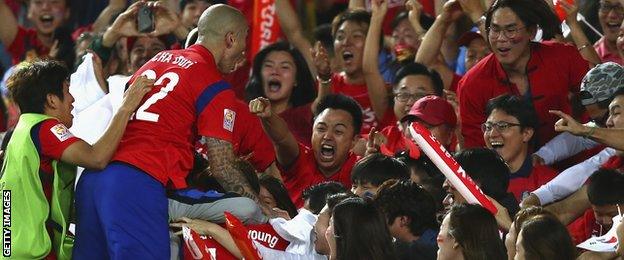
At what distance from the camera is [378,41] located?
10.9m

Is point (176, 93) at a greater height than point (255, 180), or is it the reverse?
point (176, 93)

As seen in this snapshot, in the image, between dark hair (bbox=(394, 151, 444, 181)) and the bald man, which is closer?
the bald man

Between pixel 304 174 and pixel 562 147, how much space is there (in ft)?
5.50

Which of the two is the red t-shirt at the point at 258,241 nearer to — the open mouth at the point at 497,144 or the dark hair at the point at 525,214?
the dark hair at the point at 525,214

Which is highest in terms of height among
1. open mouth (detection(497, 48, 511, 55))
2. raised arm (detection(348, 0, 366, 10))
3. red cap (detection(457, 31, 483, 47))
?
raised arm (detection(348, 0, 366, 10))

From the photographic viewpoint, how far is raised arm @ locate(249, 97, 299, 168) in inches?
379

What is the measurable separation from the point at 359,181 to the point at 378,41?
2.36 metres

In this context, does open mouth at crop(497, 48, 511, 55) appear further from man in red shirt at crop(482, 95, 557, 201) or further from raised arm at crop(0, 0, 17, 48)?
raised arm at crop(0, 0, 17, 48)

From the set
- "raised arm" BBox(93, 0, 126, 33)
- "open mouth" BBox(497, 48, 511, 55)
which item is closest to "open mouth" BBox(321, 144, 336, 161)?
"open mouth" BBox(497, 48, 511, 55)

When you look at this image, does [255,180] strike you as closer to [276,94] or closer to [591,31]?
[276,94]

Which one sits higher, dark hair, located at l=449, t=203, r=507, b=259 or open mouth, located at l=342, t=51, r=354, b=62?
open mouth, located at l=342, t=51, r=354, b=62

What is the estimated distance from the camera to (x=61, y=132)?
8.20m

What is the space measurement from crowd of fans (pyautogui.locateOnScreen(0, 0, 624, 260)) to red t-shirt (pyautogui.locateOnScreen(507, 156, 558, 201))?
1cm

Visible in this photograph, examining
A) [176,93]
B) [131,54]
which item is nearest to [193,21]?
[131,54]
